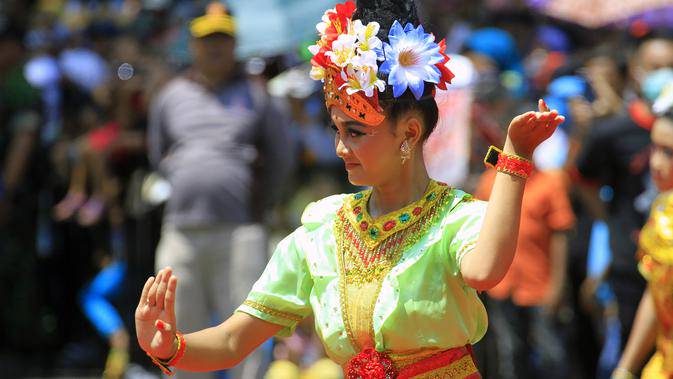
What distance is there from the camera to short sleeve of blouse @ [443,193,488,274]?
346 centimetres

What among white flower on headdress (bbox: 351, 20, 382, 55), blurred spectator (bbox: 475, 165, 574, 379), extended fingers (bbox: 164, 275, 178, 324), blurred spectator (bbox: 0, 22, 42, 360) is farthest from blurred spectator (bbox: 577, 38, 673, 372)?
blurred spectator (bbox: 0, 22, 42, 360)

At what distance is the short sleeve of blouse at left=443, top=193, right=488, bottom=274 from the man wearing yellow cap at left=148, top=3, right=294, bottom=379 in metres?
3.61

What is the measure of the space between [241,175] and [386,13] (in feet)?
11.8

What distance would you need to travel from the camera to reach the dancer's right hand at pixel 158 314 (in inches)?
137

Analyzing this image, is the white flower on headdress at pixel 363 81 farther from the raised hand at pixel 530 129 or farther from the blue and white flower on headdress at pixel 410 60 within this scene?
the raised hand at pixel 530 129

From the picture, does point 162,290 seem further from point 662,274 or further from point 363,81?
point 662,274

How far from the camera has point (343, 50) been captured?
364 cm

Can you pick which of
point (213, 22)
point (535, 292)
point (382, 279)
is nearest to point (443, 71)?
point (382, 279)

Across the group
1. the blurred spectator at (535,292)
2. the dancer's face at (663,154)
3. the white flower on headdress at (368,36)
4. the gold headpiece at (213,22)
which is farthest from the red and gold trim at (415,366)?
the blurred spectator at (535,292)

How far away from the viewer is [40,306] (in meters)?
10.4

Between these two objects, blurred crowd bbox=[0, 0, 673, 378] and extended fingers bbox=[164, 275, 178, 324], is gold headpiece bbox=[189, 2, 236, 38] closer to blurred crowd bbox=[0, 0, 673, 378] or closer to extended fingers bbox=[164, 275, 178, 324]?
blurred crowd bbox=[0, 0, 673, 378]

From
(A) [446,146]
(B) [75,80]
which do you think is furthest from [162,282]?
(B) [75,80]

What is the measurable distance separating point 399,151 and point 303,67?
7.46m

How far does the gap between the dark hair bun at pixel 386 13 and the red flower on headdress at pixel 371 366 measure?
916 millimetres
